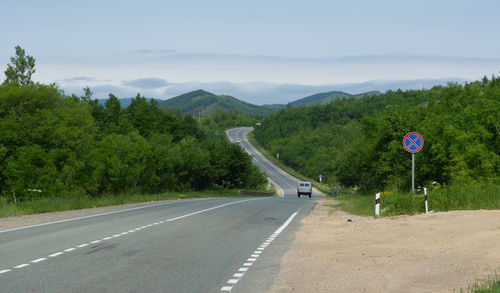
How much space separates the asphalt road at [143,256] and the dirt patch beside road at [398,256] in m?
0.58

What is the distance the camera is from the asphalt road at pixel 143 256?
302 inches

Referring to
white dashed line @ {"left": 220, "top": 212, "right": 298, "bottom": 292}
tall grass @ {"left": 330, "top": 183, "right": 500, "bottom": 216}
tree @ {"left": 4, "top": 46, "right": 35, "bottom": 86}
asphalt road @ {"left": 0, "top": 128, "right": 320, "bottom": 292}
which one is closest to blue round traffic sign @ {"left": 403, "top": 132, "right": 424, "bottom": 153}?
tall grass @ {"left": 330, "top": 183, "right": 500, "bottom": 216}

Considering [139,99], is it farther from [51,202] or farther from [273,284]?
[273,284]

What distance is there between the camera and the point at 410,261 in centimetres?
942

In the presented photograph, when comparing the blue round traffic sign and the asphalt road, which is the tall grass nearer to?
the blue round traffic sign

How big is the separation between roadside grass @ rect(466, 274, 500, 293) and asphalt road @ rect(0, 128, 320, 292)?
9.38 ft

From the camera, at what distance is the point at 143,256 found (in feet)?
33.9

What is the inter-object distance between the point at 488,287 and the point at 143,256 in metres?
6.53

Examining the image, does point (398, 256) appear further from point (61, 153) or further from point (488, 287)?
point (61, 153)

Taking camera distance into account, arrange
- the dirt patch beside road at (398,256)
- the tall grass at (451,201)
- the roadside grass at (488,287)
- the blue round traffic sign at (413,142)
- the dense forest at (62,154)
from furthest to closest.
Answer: the dense forest at (62,154) < the blue round traffic sign at (413,142) < the tall grass at (451,201) < the dirt patch beside road at (398,256) < the roadside grass at (488,287)

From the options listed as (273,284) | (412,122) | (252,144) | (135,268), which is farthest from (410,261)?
(252,144)

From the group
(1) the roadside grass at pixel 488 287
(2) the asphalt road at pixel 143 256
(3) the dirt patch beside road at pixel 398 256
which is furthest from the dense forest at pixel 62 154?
(1) the roadside grass at pixel 488 287

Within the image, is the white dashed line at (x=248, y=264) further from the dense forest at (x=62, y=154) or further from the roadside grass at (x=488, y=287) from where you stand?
the dense forest at (x=62, y=154)

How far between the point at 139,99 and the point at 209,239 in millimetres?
95806
